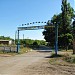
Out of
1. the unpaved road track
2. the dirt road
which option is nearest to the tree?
the unpaved road track

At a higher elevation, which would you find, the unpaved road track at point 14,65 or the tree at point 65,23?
the tree at point 65,23

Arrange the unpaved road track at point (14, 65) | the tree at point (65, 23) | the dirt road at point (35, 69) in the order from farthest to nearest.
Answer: the tree at point (65, 23) → the unpaved road track at point (14, 65) → the dirt road at point (35, 69)

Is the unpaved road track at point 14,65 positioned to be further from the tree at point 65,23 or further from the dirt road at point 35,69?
the tree at point 65,23

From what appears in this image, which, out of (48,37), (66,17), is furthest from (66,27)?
(48,37)

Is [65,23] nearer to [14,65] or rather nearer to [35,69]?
[14,65]

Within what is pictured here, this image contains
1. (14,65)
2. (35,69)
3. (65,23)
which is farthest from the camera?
(65,23)

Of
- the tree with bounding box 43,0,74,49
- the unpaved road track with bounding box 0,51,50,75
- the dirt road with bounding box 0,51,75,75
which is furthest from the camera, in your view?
the tree with bounding box 43,0,74,49

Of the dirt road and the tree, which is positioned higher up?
the tree

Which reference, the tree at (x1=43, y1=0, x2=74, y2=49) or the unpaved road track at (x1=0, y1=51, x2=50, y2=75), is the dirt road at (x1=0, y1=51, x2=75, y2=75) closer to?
the unpaved road track at (x1=0, y1=51, x2=50, y2=75)

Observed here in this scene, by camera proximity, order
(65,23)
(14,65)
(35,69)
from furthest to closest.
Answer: (65,23), (14,65), (35,69)

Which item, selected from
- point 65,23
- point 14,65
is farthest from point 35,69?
point 65,23

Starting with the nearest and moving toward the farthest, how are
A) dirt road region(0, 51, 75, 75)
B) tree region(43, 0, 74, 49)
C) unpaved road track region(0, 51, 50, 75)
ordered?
dirt road region(0, 51, 75, 75)
unpaved road track region(0, 51, 50, 75)
tree region(43, 0, 74, 49)

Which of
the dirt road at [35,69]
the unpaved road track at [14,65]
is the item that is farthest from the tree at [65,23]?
the dirt road at [35,69]

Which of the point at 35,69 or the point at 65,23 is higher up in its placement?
the point at 65,23
